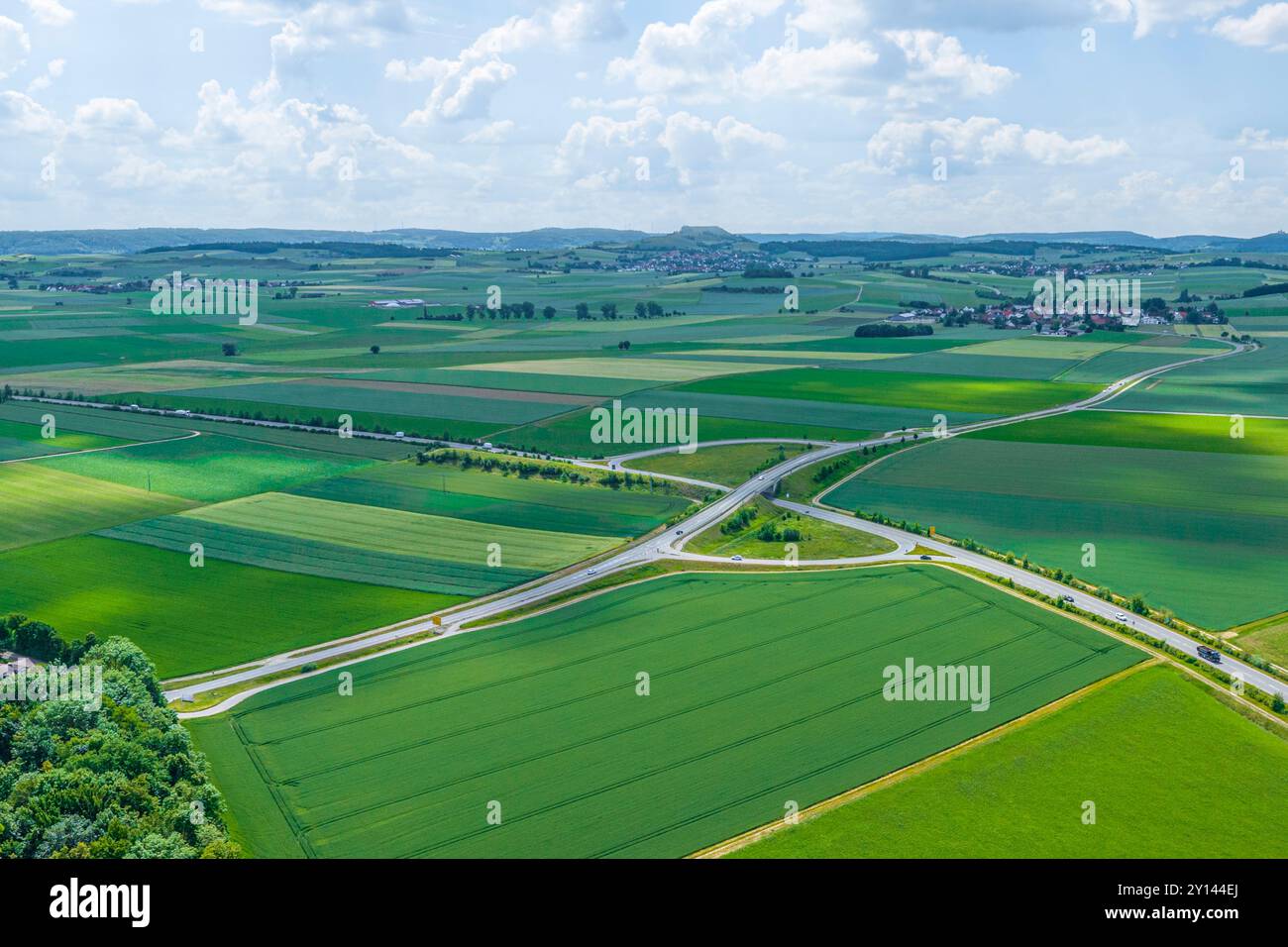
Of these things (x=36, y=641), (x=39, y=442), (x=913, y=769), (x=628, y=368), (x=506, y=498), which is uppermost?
(x=628, y=368)

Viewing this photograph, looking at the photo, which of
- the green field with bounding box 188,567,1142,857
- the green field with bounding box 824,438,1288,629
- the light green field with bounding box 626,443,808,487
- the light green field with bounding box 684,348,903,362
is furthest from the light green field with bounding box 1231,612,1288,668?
the light green field with bounding box 684,348,903,362

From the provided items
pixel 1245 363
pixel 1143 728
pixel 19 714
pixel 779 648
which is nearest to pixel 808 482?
pixel 779 648

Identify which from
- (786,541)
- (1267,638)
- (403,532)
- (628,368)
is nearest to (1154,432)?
(786,541)

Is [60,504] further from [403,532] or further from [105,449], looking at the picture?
[403,532]

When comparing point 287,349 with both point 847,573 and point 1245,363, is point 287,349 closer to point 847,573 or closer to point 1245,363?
point 847,573

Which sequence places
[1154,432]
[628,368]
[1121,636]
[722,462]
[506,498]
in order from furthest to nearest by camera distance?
1. [628,368]
2. [1154,432]
3. [722,462]
4. [506,498]
5. [1121,636]

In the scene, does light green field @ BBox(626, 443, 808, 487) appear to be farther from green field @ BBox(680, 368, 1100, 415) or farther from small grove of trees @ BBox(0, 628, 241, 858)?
small grove of trees @ BBox(0, 628, 241, 858)
